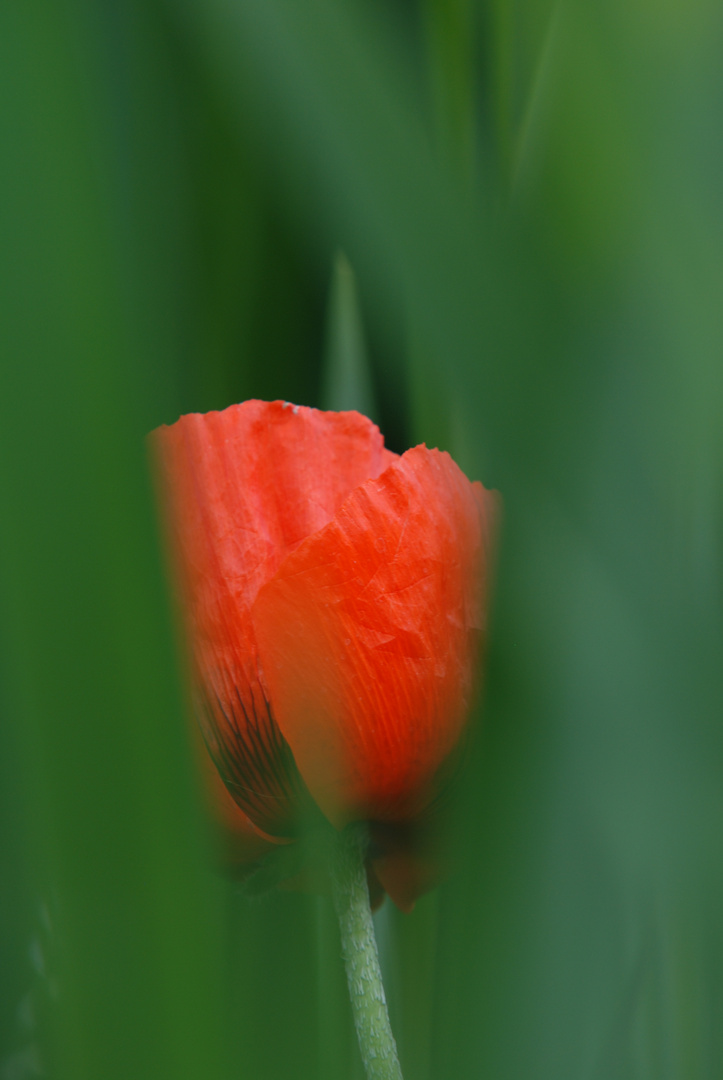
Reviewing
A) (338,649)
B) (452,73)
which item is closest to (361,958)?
(338,649)

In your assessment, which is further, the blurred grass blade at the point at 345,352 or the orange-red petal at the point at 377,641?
the blurred grass blade at the point at 345,352

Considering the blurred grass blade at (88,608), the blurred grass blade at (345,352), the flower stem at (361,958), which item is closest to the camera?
the blurred grass blade at (88,608)

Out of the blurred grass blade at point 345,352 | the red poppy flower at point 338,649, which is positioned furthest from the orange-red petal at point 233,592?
the blurred grass blade at point 345,352

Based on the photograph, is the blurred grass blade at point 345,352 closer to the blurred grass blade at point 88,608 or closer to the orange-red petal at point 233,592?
the orange-red petal at point 233,592

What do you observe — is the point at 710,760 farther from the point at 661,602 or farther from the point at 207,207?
the point at 207,207

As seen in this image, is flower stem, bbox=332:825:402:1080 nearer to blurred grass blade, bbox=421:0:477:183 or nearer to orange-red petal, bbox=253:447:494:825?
orange-red petal, bbox=253:447:494:825

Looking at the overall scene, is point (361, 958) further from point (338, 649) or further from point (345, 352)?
point (345, 352)

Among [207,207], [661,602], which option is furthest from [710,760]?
[207,207]
